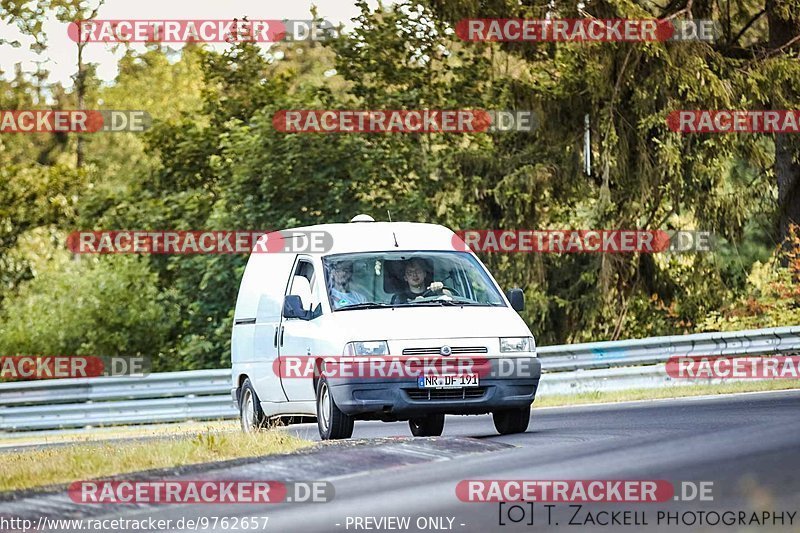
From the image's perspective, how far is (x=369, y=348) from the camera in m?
13.6

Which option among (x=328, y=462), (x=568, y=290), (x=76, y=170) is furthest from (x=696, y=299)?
(x=76, y=170)

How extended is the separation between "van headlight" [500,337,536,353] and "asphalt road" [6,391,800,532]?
845mm

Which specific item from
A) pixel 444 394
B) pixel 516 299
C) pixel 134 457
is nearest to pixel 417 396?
pixel 444 394

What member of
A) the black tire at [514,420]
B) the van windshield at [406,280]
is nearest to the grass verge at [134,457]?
the van windshield at [406,280]

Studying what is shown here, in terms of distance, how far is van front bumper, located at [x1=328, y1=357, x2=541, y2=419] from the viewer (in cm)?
1351

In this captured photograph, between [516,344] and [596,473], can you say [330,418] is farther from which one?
[596,473]

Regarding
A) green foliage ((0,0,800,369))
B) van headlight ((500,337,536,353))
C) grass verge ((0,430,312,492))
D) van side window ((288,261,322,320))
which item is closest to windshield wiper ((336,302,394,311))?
van side window ((288,261,322,320))

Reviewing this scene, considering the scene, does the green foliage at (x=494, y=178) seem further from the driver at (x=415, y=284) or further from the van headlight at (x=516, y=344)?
the van headlight at (x=516, y=344)

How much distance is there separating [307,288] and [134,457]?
311cm

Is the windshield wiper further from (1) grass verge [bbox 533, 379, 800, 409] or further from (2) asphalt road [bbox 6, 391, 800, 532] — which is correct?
(1) grass verge [bbox 533, 379, 800, 409]

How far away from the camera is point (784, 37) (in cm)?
2928

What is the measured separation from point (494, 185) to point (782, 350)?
469 inches

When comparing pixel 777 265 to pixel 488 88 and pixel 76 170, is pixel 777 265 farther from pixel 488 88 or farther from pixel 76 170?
pixel 76 170

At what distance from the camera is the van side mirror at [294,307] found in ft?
48.2
